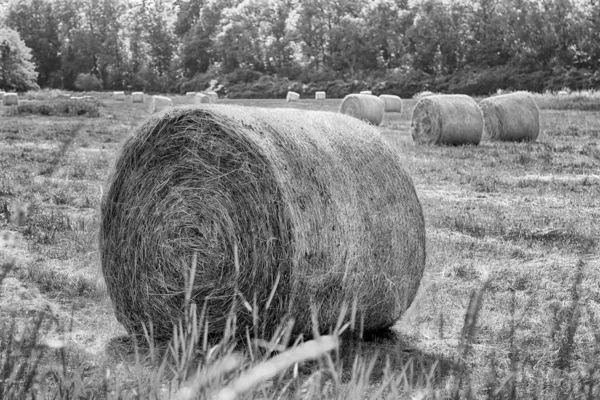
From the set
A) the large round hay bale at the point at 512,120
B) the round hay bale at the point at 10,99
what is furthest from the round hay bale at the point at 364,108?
the round hay bale at the point at 10,99

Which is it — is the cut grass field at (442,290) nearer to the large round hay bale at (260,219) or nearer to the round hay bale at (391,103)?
the large round hay bale at (260,219)

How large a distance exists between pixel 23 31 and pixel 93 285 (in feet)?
302

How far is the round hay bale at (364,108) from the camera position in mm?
25228

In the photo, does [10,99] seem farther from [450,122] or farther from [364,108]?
[450,122]

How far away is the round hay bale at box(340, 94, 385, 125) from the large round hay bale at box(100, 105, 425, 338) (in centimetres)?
1922

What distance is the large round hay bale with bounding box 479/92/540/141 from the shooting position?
2019 centimetres

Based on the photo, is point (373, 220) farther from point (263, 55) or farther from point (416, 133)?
point (263, 55)

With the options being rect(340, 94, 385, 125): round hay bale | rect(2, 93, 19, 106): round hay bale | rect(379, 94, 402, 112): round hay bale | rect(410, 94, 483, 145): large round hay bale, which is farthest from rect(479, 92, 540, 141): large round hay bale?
rect(2, 93, 19, 106): round hay bale

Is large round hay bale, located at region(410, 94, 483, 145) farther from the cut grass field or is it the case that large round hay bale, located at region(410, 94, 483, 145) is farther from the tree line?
the tree line

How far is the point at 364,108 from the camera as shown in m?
25.3

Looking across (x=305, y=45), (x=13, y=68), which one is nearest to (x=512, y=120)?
(x=13, y=68)

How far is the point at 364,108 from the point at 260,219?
20341 millimetres

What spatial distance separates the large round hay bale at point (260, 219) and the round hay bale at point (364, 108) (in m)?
19.2

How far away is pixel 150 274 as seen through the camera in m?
5.69
